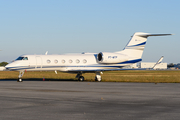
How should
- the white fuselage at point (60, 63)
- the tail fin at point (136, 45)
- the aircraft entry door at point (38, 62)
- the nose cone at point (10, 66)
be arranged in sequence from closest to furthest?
the nose cone at point (10, 66) < the white fuselage at point (60, 63) < the aircraft entry door at point (38, 62) < the tail fin at point (136, 45)

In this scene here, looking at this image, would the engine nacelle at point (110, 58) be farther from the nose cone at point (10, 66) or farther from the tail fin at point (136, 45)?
the nose cone at point (10, 66)

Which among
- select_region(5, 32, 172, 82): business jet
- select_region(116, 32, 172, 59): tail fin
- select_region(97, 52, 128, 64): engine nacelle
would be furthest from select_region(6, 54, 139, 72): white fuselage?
select_region(116, 32, 172, 59): tail fin

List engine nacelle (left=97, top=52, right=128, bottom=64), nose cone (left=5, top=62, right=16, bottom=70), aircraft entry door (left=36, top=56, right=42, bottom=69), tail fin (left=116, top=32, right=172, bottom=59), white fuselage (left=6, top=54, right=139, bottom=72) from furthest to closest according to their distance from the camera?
tail fin (left=116, top=32, right=172, bottom=59)
engine nacelle (left=97, top=52, right=128, bottom=64)
aircraft entry door (left=36, top=56, right=42, bottom=69)
white fuselage (left=6, top=54, right=139, bottom=72)
nose cone (left=5, top=62, right=16, bottom=70)

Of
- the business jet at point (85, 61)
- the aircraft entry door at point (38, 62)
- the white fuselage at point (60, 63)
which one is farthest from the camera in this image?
the aircraft entry door at point (38, 62)

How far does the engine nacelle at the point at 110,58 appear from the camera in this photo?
111 feet

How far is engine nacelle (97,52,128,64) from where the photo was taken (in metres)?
33.7

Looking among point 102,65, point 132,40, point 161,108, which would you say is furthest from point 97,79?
point 161,108

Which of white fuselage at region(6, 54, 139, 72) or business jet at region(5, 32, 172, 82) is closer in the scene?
white fuselage at region(6, 54, 139, 72)

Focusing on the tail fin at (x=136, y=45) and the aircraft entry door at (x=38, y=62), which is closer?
the aircraft entry door at (x=38, y=62)

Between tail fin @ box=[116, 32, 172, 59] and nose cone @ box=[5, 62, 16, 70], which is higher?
tail fin @ box=[116, 32, 172, 59]

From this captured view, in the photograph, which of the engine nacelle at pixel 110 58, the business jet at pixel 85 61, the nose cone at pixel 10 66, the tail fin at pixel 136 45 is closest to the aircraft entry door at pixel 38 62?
the business jet at pixel 85 61

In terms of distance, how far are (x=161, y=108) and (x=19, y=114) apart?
557 centimetres

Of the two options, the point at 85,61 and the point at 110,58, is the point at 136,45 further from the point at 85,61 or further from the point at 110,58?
the point at 85,61

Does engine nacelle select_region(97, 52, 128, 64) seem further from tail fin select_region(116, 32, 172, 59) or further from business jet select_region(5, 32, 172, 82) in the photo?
tail fin select_region(116, 32, 172, 59)
